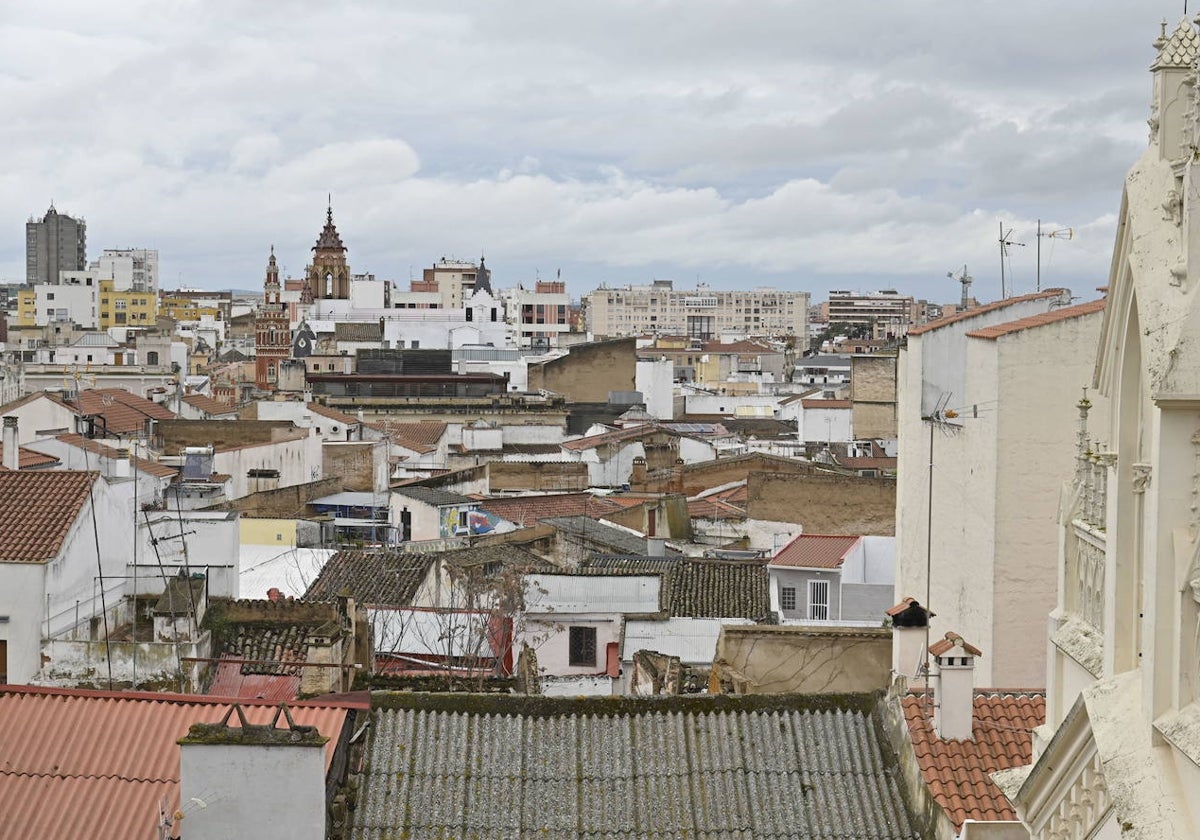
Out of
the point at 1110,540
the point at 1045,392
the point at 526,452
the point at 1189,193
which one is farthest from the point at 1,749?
the point at 526,452

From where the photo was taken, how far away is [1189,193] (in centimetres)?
673

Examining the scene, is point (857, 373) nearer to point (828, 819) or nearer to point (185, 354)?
point (828, 819)

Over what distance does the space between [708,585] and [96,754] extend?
17768 millimetres

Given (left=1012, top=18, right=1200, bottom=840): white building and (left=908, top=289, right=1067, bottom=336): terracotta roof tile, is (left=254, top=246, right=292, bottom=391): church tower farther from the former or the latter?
(left=1012, top=18, right=1200, bottom=840): white building

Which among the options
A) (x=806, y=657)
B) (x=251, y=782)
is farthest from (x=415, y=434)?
(x=251, y=782)

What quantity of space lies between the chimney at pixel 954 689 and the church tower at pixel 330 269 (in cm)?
12201

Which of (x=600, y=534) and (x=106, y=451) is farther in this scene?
(x=600, y=534)

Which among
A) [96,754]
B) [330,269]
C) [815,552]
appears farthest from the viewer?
[330,269]

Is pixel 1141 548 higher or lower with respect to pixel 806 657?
higher

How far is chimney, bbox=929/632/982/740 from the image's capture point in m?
12.5

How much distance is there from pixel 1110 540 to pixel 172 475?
33.6m

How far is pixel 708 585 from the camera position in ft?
96.3

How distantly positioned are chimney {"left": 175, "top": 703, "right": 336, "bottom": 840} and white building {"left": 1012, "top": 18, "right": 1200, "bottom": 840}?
479 centimetres

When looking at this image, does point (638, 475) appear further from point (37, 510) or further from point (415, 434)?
point (37, 510)
